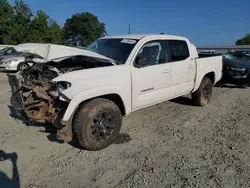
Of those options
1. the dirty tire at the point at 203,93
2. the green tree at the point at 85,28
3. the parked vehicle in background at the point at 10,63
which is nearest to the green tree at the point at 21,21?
the parked vehicle in background at the point at 10,63

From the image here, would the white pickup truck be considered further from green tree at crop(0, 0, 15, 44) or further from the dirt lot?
green tree at crop(0, 0, 15, 44)

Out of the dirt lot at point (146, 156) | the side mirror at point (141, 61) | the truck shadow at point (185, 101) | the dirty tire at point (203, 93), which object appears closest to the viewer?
the dirt lot at point (146, 156)

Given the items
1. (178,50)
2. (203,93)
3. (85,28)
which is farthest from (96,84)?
(85,28)

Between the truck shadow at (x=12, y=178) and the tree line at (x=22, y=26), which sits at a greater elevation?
the tree line at (x=22, y=26)

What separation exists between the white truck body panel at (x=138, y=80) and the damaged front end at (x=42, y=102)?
214 millimetres

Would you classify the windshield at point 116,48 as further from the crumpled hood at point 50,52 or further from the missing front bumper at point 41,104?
the missing front bumper at point 41,104

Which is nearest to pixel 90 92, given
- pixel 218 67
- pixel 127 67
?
pixel 127 67

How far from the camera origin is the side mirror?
14.1ft

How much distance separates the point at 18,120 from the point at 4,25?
36835mm

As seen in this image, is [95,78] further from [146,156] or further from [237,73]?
[237,73]

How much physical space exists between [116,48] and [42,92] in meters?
1.81

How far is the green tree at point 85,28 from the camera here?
7388 centimetres

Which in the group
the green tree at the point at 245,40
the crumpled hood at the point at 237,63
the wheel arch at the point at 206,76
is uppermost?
the green tree at the point at 245,40


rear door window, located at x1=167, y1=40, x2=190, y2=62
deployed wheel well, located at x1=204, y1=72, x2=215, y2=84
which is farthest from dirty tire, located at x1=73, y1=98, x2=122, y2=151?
deployed wheel well, located at x1=204, y1=72, x2=215, y2=84
